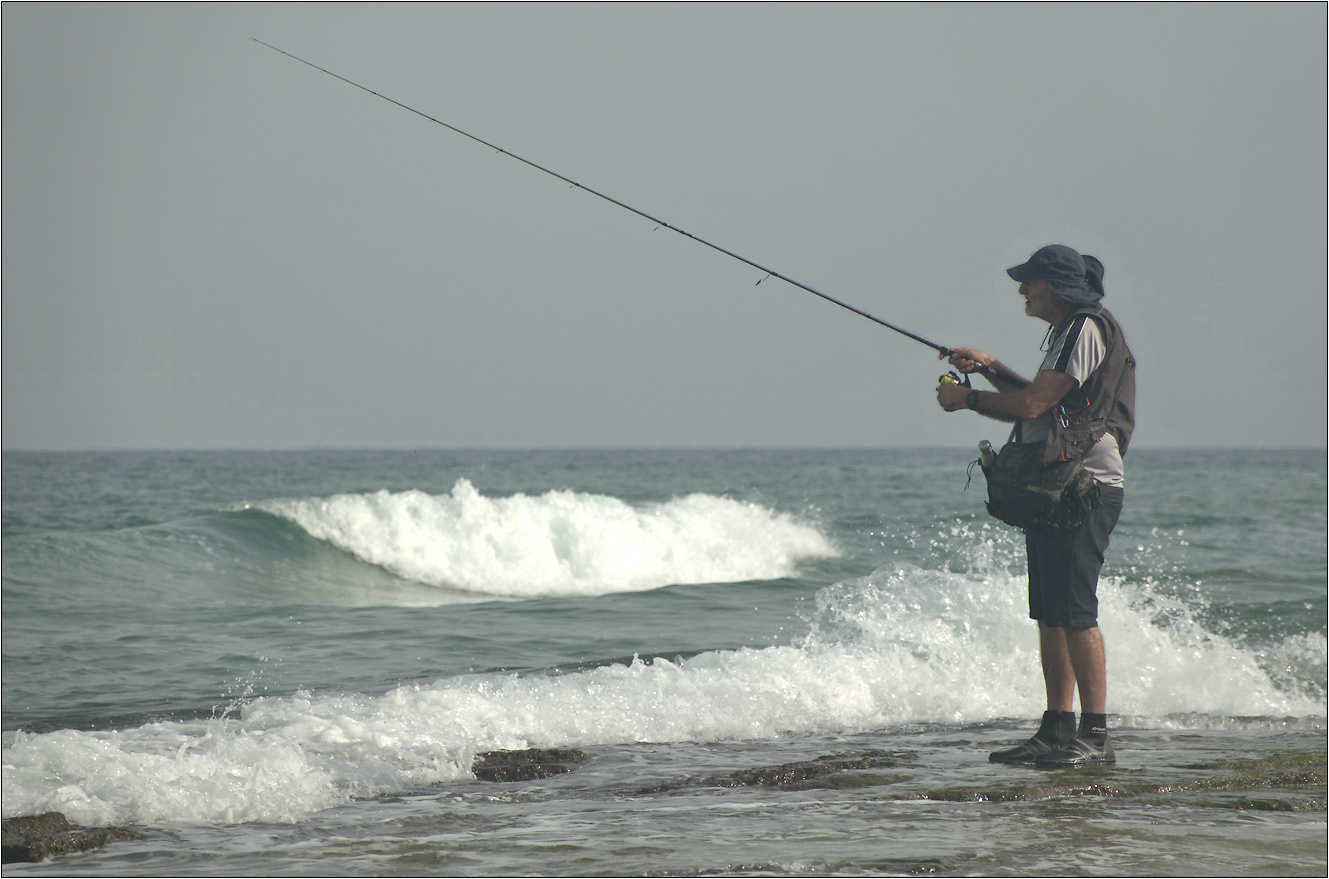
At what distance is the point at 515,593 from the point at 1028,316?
9.32 m

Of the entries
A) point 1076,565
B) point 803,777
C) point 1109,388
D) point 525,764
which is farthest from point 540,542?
point 1109,388

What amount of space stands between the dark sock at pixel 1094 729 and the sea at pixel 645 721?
0.11 metres

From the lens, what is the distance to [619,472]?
40844mm

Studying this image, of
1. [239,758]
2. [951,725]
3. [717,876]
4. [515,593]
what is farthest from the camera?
[515,593]

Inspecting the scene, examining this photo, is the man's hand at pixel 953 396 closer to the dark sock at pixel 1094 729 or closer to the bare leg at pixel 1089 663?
the bare leg at pixel 1089 663

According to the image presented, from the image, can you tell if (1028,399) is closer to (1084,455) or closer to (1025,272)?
(1084,455)

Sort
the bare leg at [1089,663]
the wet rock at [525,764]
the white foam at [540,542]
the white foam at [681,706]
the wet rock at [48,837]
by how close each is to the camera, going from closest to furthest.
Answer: the wet rock at [48,837] → the white foam at [681,706] → the bare leg at [1089,663] → the wet rock at [525,764] → the white foam at [540,542]

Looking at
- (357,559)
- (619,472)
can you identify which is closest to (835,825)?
(357,559)

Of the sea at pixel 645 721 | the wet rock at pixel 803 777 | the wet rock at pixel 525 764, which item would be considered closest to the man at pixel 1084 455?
the sea at pixel 645 721

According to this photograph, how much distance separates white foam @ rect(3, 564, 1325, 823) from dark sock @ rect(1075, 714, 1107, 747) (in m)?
1.27

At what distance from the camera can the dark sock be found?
3738 millimetres

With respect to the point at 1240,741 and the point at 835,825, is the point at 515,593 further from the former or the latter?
the point at 835,825

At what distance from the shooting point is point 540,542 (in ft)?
45.1

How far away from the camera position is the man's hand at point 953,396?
12.2 ft
